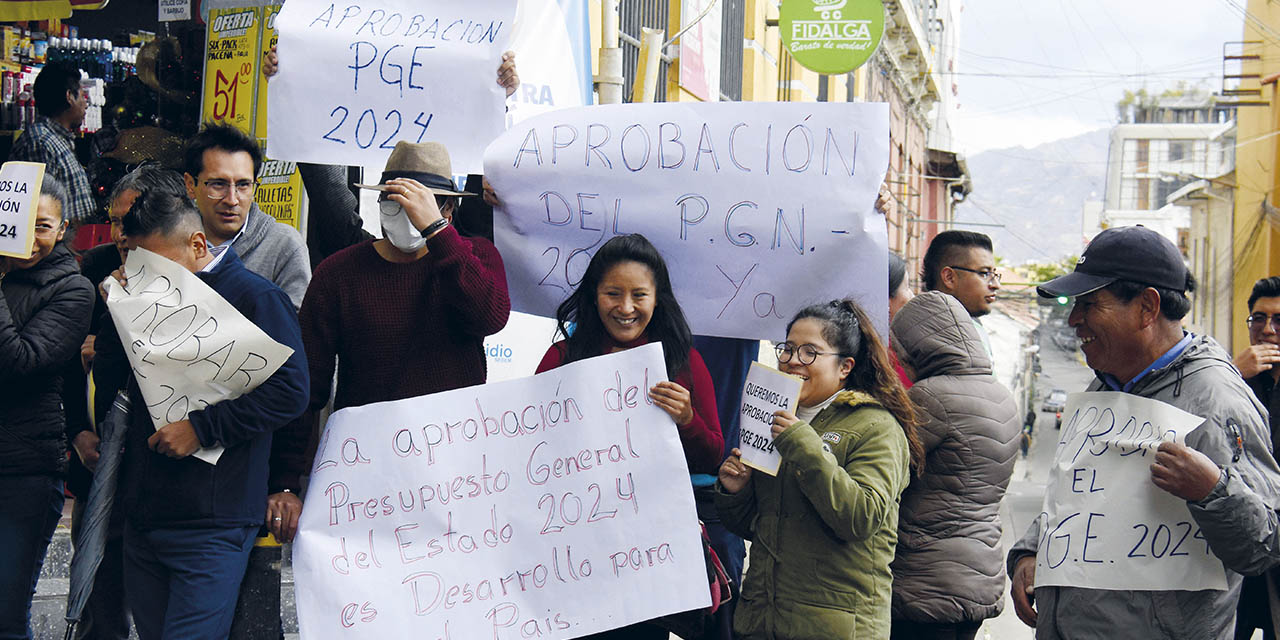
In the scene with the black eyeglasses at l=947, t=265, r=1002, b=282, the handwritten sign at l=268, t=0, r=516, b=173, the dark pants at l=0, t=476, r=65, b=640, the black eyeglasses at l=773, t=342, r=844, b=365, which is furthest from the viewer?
the black eyeglasses at l=947, t=265, r=1002, b=282

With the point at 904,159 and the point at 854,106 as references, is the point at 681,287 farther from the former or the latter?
the point at 904,159

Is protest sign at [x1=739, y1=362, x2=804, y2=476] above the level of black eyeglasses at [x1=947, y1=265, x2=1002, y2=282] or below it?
below

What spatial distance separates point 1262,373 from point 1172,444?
8.53 feet

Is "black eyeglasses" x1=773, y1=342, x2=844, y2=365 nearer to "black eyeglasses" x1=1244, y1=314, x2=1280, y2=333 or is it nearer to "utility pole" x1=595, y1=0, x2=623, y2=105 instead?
"black eyeglasses" x1=1244, y1=314, x2=1280, y2=333

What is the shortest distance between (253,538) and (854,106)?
2.39m

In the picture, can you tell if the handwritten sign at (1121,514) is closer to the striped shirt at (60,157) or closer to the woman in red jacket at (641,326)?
the woman in red jacket at (641,326)

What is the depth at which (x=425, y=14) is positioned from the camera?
443cm

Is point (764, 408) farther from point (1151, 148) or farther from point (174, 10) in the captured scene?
point (1151, 148)

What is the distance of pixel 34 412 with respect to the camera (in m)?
4.46

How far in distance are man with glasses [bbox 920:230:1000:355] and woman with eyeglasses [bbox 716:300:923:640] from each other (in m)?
1.62

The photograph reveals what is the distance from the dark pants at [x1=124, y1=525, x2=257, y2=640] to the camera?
359 cm

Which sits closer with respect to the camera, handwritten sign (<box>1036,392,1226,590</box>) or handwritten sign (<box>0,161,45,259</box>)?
handwritten sign (<box>1036,392,1226,590</box>)

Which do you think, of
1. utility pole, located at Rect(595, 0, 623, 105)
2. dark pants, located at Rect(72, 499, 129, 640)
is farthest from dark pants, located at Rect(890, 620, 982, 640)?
utility pole, located at Rect(595, 0, 623, 105)

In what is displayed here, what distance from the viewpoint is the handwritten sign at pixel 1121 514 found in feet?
9.75
